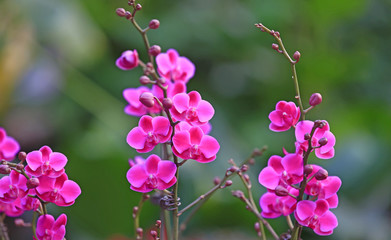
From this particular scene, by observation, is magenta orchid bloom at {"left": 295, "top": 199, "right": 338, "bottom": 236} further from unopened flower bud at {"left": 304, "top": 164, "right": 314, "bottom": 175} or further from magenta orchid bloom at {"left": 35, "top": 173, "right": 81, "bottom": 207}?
magenta orchid bloom at {"left": 35, "top": 173, "right": 81, "bottom": 207}

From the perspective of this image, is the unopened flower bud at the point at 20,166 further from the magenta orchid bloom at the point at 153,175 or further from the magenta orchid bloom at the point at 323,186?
the magenta orchid bloom at the point at 323,186

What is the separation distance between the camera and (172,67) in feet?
1.39

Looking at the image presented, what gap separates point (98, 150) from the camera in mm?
1093

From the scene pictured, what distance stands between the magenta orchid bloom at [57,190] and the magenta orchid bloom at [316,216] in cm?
14

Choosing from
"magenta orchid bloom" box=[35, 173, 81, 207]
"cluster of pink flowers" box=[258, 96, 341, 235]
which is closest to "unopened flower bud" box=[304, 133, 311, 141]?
"cluster of pink flowers" box=[258, 96, 341, 235]

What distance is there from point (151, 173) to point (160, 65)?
0.40ft

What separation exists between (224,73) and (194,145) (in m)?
1.43

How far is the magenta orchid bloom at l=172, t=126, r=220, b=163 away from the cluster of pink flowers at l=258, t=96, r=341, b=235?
4 centimetres

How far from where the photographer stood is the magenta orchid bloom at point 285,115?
331 millimetres

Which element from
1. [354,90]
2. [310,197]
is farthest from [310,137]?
[354,90]

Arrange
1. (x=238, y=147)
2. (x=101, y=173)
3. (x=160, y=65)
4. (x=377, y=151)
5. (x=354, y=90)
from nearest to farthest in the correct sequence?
(x=160, y=65) < (x=101, y=173) < (x=377, y=151) < (x=238, y=147) < (x=354, y=90)

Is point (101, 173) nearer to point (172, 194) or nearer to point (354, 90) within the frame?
point (172, 194)

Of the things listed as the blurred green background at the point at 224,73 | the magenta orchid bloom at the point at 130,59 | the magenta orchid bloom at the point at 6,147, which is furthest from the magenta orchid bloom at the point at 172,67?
the blurred green background at the point at 224,73

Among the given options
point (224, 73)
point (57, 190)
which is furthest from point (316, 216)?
point (224, 73)
